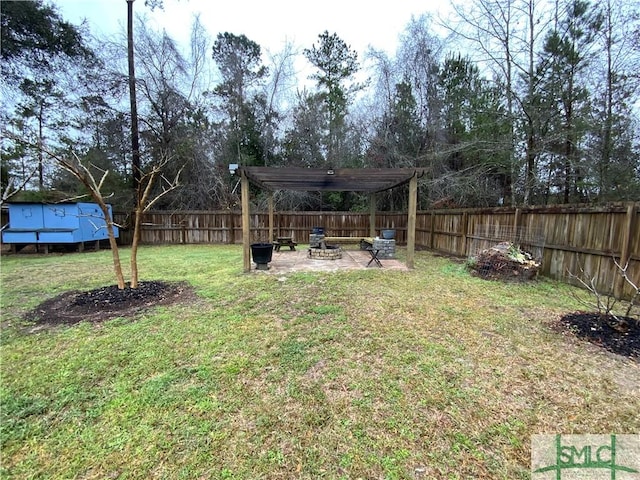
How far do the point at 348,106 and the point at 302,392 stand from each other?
14294 millimetres

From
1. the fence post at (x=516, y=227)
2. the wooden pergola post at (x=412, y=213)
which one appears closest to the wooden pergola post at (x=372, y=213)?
the wooden pergola post at (x=412, y=213)

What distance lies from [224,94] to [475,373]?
1509 centimetres

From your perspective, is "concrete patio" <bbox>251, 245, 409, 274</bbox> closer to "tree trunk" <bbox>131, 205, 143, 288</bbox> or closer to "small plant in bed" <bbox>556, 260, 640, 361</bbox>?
"tree trunk" <bbox>131, 205, 143, 288</bbox>

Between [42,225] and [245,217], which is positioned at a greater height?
[245,217]

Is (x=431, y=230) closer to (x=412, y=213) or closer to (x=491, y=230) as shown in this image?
(x=491, y=230)

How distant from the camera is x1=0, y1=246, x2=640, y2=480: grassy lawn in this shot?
65.4 inches

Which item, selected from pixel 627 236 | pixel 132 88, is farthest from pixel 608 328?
pixel 132 88

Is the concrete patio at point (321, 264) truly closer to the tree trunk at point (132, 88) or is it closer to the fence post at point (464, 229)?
the fence post at point (464, 229)

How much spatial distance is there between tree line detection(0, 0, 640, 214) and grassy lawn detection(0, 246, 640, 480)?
14.8ft

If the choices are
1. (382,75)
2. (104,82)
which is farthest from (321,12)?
(104,82)

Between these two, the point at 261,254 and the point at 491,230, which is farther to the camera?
the point at 491,230

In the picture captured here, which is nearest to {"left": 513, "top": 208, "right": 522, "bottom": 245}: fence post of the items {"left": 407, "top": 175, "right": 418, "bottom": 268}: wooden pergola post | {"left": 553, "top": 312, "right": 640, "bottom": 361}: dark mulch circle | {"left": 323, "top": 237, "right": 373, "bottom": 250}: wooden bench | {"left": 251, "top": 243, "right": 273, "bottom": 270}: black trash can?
{"left": 407, "top": 175, "right": 418, "bottom": 268}: wooden pergola post

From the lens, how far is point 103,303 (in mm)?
4234

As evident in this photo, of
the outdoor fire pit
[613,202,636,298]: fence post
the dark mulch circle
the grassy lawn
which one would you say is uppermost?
[613,202,636,298]: fence post
